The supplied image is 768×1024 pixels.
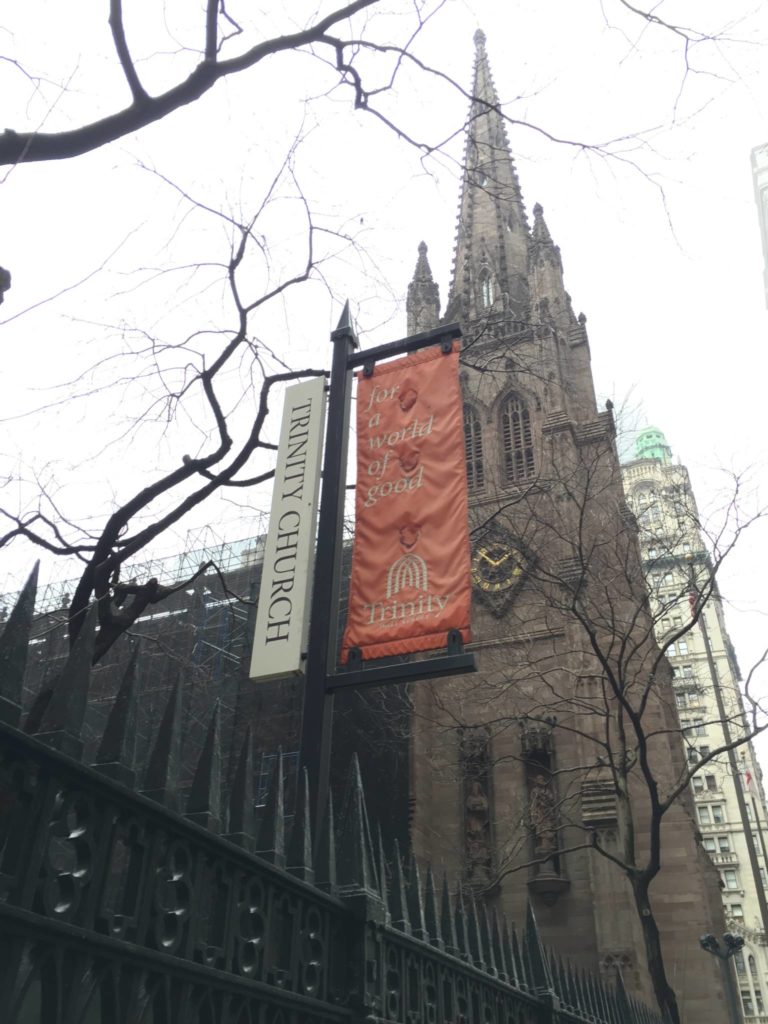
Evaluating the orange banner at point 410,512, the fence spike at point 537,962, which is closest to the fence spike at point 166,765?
the orange banner at point 410,512

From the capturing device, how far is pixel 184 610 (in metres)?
30.8

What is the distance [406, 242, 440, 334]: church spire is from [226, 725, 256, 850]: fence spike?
3988 cm

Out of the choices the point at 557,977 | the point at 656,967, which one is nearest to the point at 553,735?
the point at 656,967

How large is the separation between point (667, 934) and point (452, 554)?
22857mm

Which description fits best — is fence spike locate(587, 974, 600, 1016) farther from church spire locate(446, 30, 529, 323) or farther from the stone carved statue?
church spire locate(446, 30, 529, 323)

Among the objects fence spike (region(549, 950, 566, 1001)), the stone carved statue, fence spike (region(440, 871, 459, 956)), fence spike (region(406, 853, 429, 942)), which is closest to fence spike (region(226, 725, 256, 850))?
fence spike (region(406, 853, 429, 942))

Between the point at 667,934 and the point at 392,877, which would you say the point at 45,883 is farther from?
the point at 667,934

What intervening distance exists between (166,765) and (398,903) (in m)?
1.93

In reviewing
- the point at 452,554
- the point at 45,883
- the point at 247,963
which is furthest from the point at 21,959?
the point at 452,554

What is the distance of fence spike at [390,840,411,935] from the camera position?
3987mm

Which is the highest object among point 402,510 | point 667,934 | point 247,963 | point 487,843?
point 487,843

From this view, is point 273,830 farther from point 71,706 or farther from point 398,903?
point 398,903

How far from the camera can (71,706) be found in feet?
7.75

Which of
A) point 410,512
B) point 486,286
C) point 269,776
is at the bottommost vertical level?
point 410,512
